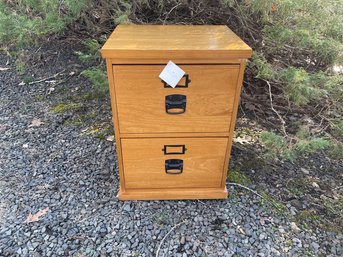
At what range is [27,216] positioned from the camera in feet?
5.24

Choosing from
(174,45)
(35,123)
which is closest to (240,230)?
(174,45)

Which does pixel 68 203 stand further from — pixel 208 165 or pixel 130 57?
pixel 130 57

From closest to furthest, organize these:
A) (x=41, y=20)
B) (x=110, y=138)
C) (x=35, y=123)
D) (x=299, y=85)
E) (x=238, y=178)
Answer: (x=299, y=85) < (x=238, y=178) < (x=41, y=20) < (x=110, y=138) < (x=35, y=123)

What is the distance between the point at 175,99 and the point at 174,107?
0.14 feet

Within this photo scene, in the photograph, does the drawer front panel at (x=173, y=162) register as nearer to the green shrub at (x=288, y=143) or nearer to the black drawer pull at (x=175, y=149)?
the black drawer pull at (x=175, y=149)

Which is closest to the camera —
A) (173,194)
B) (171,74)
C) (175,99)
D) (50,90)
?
(171,74)

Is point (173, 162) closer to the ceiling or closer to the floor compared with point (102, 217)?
closer to the ceiling

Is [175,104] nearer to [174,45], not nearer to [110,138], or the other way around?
[174,45]

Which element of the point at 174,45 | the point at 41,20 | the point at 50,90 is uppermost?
the point at 174,45

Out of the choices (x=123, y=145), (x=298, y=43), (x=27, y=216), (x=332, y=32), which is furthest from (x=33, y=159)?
(x=332, y=32)

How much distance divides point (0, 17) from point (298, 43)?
1976 millimetres

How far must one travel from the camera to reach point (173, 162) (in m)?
1.63

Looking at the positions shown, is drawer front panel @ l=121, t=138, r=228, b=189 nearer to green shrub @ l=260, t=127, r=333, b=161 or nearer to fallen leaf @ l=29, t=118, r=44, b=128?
green shrub @ l=260, t=127, r=333, b=161

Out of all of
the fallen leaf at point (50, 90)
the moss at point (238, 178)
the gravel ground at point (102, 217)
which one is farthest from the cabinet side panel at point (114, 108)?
the fallen leaf at point (50, 90)
